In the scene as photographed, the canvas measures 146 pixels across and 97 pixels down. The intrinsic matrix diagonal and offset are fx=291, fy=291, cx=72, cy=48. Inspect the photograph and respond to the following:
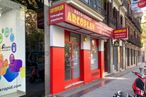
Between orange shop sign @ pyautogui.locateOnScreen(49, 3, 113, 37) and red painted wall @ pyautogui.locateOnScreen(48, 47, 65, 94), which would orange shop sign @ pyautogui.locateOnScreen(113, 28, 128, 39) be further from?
red painted wall @ pyautogui.locateOnScreen(48, 47, 65, 94)

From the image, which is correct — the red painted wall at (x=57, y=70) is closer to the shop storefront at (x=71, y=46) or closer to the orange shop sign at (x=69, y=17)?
the shop storefront at (x=71, y=46)

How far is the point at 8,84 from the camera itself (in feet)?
27.3

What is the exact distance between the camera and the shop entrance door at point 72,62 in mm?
13834

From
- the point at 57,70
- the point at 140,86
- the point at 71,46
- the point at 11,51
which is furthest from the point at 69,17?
the point at 140,86

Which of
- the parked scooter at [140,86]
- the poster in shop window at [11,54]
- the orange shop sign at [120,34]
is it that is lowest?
the parked scooter at [140,86]

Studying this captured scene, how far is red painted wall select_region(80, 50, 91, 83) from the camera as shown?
51.3 feet

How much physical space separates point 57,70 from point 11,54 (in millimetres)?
3830

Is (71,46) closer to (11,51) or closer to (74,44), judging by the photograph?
(74,44)

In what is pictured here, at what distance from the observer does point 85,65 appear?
15.9 m

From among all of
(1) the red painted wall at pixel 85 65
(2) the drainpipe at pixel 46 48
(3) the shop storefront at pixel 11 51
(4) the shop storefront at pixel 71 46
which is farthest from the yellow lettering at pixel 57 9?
(1) the red painted wall at pixel 85 65

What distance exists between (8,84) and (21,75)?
62cm

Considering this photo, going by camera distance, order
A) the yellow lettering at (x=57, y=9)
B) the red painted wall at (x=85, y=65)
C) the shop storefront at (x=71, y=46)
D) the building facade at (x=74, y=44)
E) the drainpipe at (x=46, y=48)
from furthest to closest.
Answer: the red painted wall at (x=85, y=65), the building facade at (x=74, y=44), the shop storefront at (x=71, y=46), the drainpipe at (x=46, y=48), the yellow lettering at (x=57, y=9)

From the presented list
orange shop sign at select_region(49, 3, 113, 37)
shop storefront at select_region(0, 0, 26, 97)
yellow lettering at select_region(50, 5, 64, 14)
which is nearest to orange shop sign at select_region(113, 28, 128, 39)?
orange shop sign at select_region(49, 3, 113, 37)

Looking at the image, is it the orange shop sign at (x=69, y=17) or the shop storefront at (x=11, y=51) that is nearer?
the shop storefront at (x=11, y=51)
